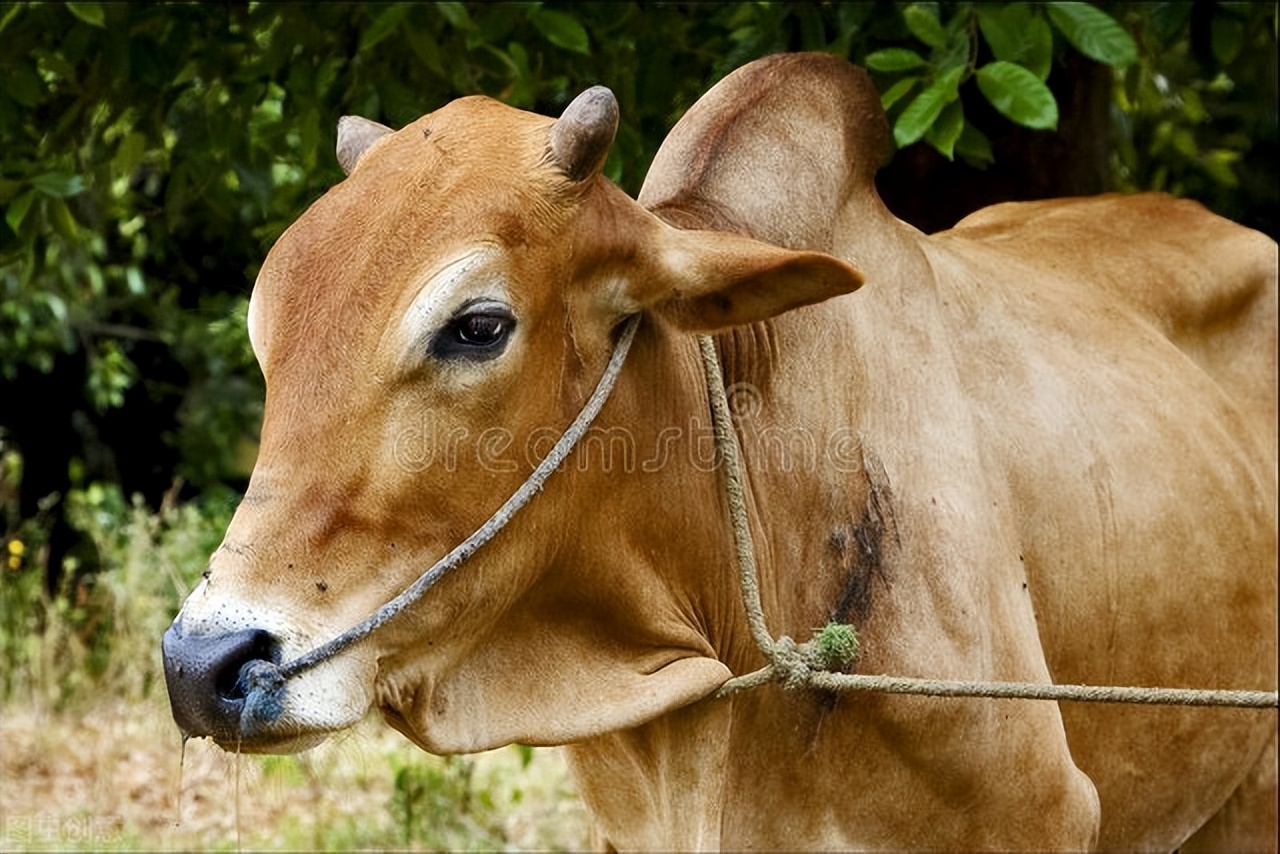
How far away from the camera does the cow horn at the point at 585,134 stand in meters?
2.70

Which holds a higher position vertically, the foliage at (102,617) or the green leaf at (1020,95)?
the green leaf at (1020,95)

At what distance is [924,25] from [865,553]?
112 centimetres

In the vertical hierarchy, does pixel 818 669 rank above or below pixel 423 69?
below

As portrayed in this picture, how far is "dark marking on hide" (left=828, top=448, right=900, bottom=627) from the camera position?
10.2 feet

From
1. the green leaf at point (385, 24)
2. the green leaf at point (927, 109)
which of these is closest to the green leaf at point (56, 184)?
the green leaf at point (385, 24)

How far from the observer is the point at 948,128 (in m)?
3.63

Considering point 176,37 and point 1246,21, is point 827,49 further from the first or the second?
point 176,37

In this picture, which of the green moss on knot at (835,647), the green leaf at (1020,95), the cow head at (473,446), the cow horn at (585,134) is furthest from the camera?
the green leaf at (1020,95)

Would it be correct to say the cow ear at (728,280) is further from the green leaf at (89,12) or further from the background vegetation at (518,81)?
the green leaf at (89,12)

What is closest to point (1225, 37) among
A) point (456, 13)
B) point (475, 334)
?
point (456, 13)

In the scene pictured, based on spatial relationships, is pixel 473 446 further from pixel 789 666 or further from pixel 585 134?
pixel 789 666

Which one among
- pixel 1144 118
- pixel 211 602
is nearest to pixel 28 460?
pixel 1144 118

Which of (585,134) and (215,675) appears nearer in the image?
(215,675)

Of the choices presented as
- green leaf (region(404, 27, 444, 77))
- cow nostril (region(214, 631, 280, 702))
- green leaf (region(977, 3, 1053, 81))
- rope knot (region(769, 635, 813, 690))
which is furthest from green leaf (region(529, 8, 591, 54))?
cow nostril (region(214, 631, 280, 702))
